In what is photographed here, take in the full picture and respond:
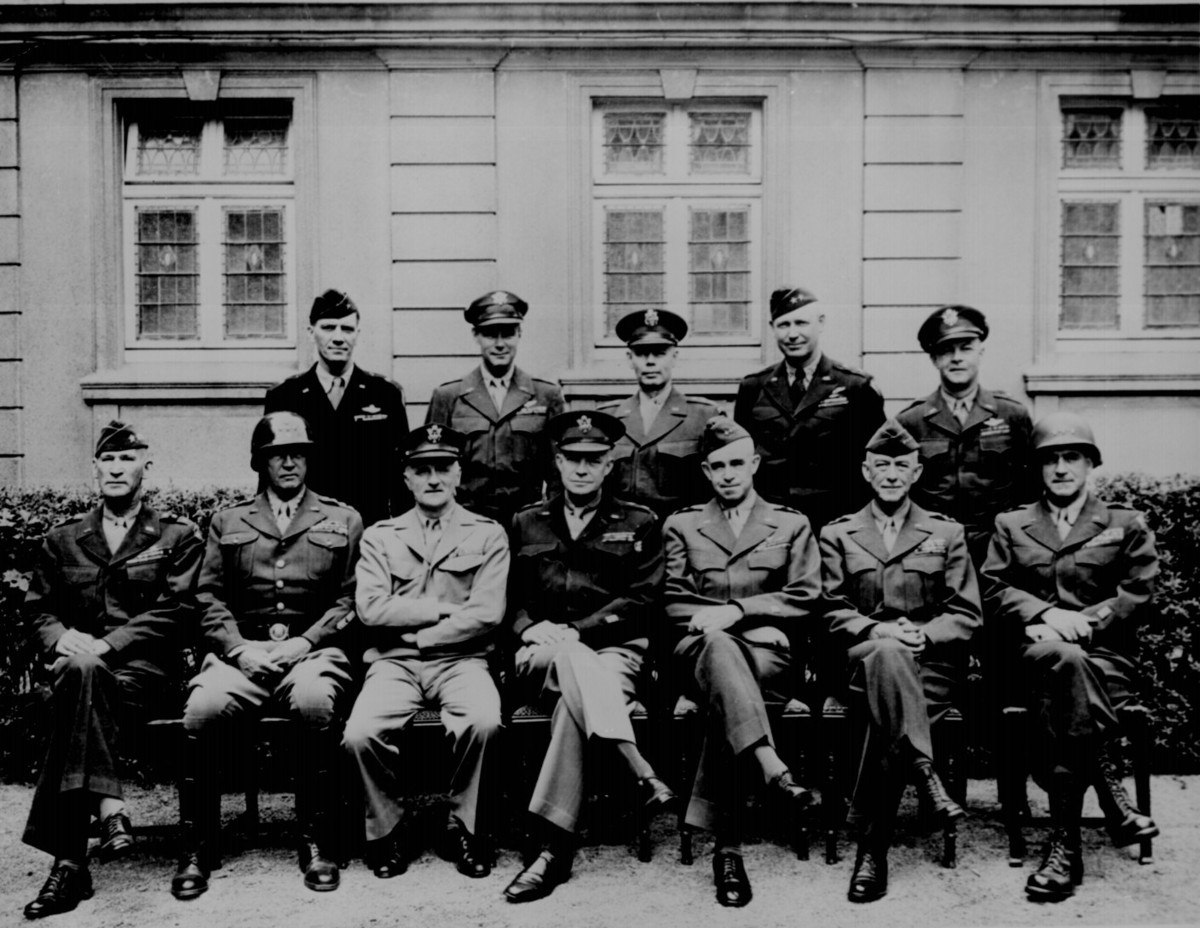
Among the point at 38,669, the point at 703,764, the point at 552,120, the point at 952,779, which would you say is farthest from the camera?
the point at 552,120

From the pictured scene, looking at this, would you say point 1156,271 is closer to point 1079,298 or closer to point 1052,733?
point 1079,298

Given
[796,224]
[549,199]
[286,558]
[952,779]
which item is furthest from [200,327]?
[952,779]

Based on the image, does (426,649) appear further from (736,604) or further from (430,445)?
(736,604)

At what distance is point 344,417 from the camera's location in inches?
179

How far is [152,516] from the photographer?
160 inches

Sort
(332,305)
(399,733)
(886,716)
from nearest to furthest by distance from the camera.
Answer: (886,716) → (399,733) → (332,305)

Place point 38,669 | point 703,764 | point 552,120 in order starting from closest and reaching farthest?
point 703,764
point 38,669
point 552,120

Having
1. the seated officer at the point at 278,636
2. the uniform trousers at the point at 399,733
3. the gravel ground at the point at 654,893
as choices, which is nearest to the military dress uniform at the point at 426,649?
the uniform trousers at the point at 399,733

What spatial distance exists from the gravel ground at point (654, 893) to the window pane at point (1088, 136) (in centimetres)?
437

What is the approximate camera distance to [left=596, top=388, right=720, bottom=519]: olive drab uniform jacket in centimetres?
448

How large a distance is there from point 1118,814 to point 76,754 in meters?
3.68

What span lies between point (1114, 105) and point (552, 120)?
11.9 ft

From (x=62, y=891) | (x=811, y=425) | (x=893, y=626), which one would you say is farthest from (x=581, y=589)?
(x=62, y=891)

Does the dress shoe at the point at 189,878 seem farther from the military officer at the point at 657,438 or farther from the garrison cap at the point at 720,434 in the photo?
the garrison cap at the point at 720,434
